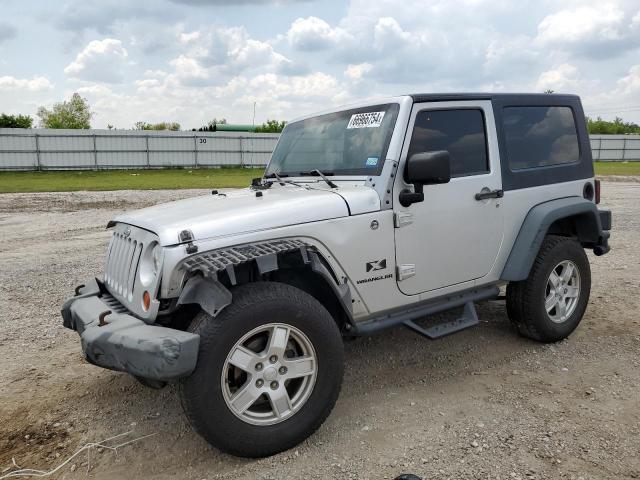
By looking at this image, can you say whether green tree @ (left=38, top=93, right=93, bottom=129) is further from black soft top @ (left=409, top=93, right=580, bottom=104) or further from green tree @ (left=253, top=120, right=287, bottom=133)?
black soft top @ (left=409, top=93, right=580, bottom=104)

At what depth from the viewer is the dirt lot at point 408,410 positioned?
2980mm

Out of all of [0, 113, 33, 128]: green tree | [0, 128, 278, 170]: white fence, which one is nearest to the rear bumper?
[0, 128, 278, 170]: white fence

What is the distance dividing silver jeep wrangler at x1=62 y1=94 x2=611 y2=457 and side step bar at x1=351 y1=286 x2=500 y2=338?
1cm

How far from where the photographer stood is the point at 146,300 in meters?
3.01

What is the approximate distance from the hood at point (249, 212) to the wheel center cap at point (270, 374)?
794 mm

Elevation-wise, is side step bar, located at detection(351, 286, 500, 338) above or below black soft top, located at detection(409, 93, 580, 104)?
below

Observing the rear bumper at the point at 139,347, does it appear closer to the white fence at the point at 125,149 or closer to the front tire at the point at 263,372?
the front tire at the point at 263,372

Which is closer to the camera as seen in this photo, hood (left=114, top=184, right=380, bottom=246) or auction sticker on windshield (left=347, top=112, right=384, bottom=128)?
hood (left=114, top=184, right=380, bottom=246)

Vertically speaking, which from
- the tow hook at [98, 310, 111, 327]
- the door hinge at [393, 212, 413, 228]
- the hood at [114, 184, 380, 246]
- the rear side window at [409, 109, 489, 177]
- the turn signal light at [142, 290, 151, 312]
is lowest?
the tow hook at [98, 310, 111, 327]

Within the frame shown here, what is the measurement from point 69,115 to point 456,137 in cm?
7233

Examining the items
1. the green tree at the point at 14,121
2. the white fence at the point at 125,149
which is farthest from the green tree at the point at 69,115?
the white fence at the point at 125,149

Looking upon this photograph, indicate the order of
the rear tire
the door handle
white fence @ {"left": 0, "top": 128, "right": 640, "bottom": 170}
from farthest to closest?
white fence @ {"left": 0, "top": 128, "right": 640, "bottom": 170} → the rear tire → the door handle

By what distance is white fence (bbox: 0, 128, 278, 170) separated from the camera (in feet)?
102

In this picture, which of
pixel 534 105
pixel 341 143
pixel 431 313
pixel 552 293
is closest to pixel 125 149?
pixel 341 143
